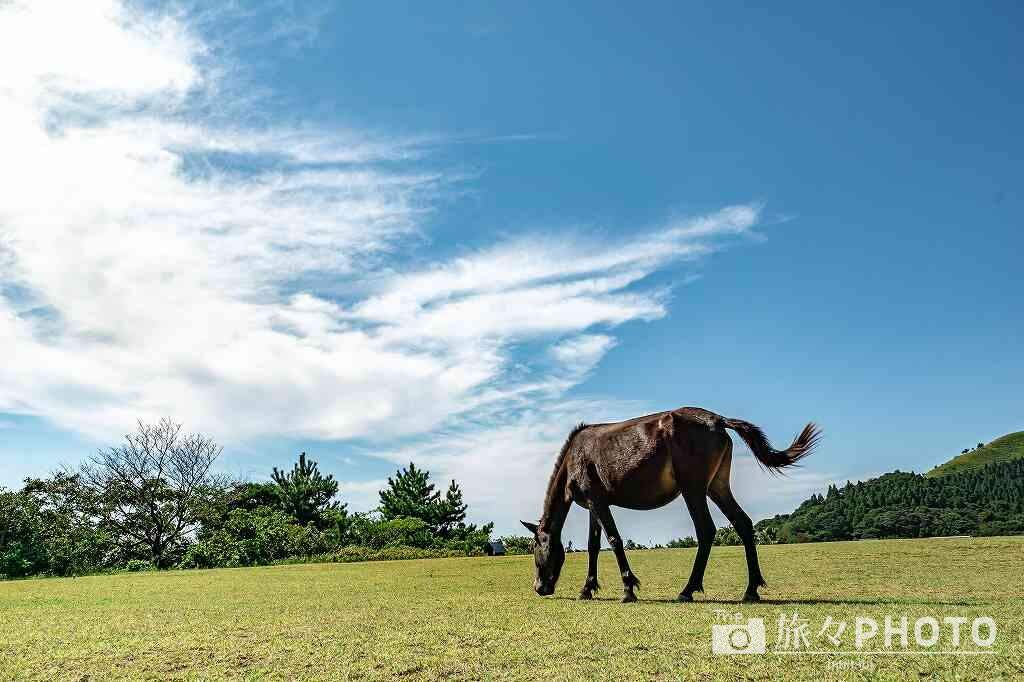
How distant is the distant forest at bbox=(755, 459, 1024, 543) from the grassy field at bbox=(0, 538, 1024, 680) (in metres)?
9.89

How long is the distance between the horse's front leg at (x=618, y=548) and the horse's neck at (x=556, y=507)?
0.69 m

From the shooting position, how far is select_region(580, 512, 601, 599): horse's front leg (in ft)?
33.2

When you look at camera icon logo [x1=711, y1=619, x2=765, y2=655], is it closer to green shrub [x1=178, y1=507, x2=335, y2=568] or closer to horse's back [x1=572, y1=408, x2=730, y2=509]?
horse's back [x1=572, y1=408, x2=730, y2=509]

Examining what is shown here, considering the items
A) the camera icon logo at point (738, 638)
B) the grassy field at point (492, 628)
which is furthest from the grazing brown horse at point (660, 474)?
the camera icon logo at point (738, 638)

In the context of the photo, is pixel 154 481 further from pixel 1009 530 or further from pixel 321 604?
pixel 1009 530

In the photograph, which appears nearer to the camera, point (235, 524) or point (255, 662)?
point (255, 662)

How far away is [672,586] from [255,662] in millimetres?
7362

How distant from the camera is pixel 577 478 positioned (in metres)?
10.5

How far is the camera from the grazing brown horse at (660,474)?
29.4 feet

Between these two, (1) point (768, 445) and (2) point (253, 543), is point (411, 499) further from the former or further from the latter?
(1) point (768, 445)

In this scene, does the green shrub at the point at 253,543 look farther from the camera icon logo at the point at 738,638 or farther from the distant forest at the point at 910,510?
the camera icon logo at the point at 738,638

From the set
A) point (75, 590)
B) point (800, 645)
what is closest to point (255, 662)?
point (800, 645)

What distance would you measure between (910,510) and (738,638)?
1981 cm

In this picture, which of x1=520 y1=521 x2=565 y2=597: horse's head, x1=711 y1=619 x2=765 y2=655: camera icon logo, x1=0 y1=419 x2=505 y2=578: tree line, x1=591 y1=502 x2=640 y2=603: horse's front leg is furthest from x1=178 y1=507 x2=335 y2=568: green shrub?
x1=711 y1=619 x2=765 y2=655: camera icon logo
